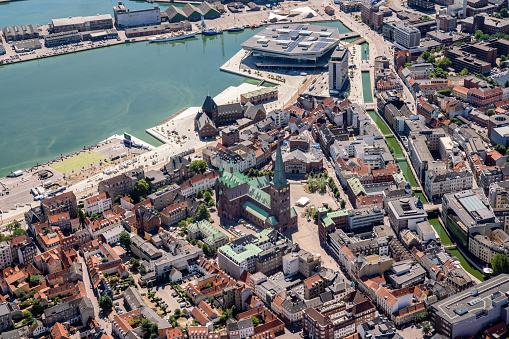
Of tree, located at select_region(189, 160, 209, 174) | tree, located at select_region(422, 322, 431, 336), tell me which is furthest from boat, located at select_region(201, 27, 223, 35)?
tree, located at select_region(422, 322, 431, 336)

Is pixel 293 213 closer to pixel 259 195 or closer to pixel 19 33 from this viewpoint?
pixel 259 195

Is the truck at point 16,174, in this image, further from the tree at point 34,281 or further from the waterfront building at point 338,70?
the waterfront building at point 338,70

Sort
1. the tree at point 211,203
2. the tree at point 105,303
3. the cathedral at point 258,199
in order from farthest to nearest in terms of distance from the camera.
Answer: the tree at point 211,203 < the cathedral at point 258,199 < the tree at point 105,303

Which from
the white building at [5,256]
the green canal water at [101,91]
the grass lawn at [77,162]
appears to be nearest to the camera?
the white building at [5,256]

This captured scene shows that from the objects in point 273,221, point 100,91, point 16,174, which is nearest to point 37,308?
point 273,221

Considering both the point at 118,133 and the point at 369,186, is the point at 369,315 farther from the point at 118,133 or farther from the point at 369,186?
the point at 118,133

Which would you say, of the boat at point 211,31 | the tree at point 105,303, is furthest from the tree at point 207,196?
the boat at point 211,31

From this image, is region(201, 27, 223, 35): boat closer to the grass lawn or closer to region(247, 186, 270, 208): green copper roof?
the grass lawn
